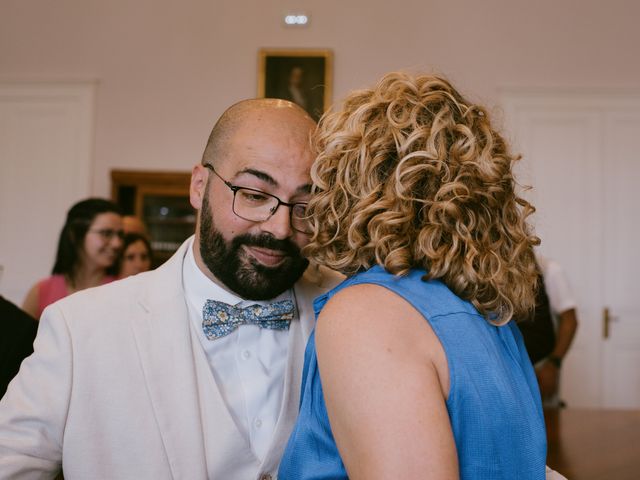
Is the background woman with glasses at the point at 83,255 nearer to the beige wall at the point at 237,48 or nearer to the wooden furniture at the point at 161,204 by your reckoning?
the wooden furniture at the point at 161,204

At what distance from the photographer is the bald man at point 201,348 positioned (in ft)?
5.08

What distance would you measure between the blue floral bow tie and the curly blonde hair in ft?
1.62

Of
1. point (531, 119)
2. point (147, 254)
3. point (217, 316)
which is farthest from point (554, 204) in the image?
point (217, 316)

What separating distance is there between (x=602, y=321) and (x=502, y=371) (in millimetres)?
5871

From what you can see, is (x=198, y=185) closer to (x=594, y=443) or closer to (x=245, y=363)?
(x=245, y=363)

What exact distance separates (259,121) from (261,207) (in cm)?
25

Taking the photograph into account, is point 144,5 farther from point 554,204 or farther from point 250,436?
point 250,436

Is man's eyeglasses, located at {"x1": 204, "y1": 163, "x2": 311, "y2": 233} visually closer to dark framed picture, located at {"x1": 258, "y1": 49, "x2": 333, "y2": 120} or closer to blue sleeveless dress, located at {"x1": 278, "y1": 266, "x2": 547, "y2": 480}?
blue sleeveless dress, located at {"x1": 278, "y1": 266, "x2": 547, "y2": 480}

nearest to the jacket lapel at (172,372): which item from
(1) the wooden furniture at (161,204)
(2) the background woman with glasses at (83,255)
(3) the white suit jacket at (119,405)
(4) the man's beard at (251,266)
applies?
(3) the white suit jacket at (119,405)

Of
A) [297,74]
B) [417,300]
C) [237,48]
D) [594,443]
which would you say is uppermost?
[237,48]

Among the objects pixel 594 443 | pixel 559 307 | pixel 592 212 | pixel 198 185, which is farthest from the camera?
pixel 592 212

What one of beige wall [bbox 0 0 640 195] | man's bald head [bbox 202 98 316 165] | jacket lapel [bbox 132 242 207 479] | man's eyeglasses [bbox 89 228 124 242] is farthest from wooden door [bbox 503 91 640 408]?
jacket lapel [bbox 132 242 207 479]

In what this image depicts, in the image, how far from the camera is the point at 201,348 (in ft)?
5.68

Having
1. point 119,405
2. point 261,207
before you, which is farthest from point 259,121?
point 119,405
